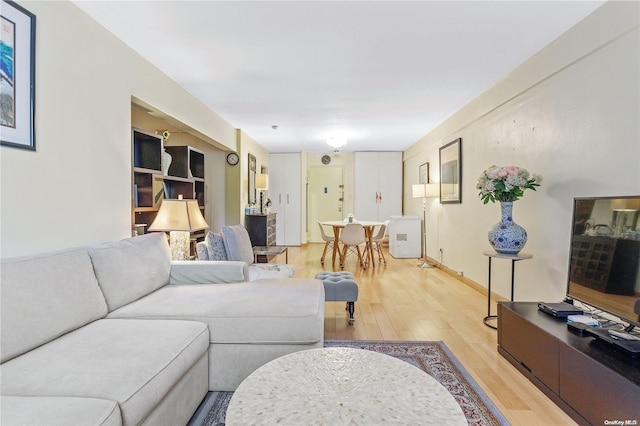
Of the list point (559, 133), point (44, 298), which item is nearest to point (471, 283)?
point (559, 133)

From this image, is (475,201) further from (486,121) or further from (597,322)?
(597,322)

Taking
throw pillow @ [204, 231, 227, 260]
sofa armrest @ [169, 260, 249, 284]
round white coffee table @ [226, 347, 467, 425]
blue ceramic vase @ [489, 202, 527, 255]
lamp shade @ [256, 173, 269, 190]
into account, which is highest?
lamp shade @ [256, 173, 269, 190]

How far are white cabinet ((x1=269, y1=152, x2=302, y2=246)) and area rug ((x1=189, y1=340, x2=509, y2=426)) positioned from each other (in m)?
5.61

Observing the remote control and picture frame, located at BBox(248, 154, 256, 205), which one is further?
picture frame, located at BBox(248, 154, 256, 205)

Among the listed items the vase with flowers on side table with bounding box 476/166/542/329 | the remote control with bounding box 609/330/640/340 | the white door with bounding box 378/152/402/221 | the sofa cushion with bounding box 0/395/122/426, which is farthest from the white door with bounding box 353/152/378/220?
the sofa cushion with bounding box 0/395/122/426

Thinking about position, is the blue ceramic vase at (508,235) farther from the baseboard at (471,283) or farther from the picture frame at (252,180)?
the picture frame at (252,180)

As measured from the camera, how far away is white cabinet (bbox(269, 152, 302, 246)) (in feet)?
26.1

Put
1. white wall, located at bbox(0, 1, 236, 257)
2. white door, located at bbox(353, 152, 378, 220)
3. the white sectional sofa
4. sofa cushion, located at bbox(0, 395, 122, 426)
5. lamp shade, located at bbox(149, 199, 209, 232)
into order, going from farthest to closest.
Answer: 1. white door, located at bbox(353, 152, 378, 220)
2. lamp shade, located at bbox(149, 199, 209, 232)
3. white wall, located at bbox(0, 1, 236, 257)
4. the white sectional sofa
5. sofa cushion, located at bbox(0, 395, 122, 426)

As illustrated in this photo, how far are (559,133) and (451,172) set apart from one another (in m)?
2.29

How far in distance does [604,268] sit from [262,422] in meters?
1.83

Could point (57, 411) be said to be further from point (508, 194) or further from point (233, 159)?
point (233, 159)

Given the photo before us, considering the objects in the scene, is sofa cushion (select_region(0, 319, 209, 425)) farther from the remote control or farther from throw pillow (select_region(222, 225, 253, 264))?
the remote control

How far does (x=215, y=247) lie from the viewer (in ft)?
9.71

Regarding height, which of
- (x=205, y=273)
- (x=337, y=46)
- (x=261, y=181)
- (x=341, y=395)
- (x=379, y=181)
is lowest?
(x=341, y=395)
